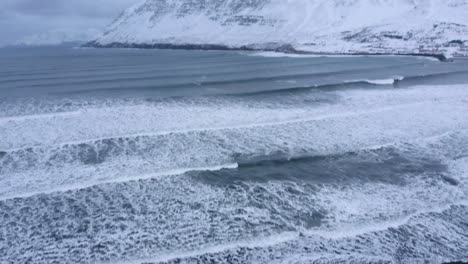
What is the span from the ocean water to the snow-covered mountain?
Result: 6291 centimetres

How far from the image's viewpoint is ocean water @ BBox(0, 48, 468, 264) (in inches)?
384

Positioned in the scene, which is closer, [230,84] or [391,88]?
[391,88]

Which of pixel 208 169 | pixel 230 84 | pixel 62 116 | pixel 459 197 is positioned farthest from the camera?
pixel 230 84

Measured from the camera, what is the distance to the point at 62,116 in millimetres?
22672

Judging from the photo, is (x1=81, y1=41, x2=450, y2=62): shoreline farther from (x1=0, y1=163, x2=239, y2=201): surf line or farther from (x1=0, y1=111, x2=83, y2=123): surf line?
(x1=0, y1=111, x2=83, y2=123): surf line

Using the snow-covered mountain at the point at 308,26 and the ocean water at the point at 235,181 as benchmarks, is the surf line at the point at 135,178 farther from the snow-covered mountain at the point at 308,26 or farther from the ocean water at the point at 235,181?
the snow-covered mountain at the point at 308,26

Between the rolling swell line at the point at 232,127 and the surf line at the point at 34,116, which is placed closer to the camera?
the rolling swell line at the point at 232,127

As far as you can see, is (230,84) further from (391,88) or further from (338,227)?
(338,227)

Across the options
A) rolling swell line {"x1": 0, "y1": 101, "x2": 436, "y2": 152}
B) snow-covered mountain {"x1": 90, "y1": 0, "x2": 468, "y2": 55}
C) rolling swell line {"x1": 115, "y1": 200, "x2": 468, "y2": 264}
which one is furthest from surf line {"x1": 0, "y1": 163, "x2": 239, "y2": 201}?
snow-covered mountain {"x1": 90, "y1": 0, "x2": 468, "y2": 55}

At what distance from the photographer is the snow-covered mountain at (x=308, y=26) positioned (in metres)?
85.6

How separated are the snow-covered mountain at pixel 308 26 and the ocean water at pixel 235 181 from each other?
206ft

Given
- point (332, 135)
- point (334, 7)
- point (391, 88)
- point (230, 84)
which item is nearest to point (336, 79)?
point (391, 88)

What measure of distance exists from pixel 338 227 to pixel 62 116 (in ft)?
63.9

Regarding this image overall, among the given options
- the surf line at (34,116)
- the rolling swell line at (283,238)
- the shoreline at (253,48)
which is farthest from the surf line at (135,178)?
the shoreline at (253,48)
